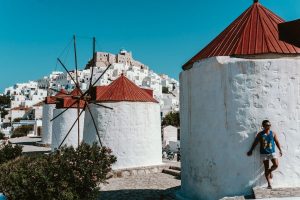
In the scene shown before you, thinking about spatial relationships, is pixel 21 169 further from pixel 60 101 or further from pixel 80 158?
pixel 60 101

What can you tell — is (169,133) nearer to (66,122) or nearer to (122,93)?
(66,122)

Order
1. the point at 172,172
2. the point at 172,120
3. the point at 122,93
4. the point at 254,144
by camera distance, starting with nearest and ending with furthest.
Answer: the point at 254,144 < the point at 172,172 < the point at 122,93 < the point at 172,120

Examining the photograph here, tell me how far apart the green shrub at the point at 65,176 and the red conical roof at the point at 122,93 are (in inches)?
257

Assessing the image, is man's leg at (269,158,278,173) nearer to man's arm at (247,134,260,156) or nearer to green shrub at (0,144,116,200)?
man's arm at (247,134,260,156)

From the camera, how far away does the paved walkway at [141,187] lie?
36.0 ft

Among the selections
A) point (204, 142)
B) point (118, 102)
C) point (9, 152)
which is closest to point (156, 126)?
point (118, 102)

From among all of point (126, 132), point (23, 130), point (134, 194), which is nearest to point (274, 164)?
point (134, 194)

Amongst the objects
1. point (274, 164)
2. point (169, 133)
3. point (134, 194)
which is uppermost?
point (169, 133)

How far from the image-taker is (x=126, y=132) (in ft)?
49.0

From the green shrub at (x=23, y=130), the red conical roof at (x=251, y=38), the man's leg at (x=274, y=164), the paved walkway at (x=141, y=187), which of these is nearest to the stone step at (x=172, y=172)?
the paved walkway at (x=141, y=187)

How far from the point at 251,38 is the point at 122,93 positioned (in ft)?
27.5

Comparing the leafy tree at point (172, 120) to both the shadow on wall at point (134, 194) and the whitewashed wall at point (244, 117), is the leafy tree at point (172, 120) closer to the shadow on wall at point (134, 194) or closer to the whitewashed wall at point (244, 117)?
the shadow on wall at point (134, 194)

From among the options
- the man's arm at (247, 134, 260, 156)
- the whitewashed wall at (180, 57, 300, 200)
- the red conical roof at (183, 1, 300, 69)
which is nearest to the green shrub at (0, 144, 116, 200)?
the whitewashed wall at (180, 57, 300, 200)

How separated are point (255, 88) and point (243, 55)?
818 mm
